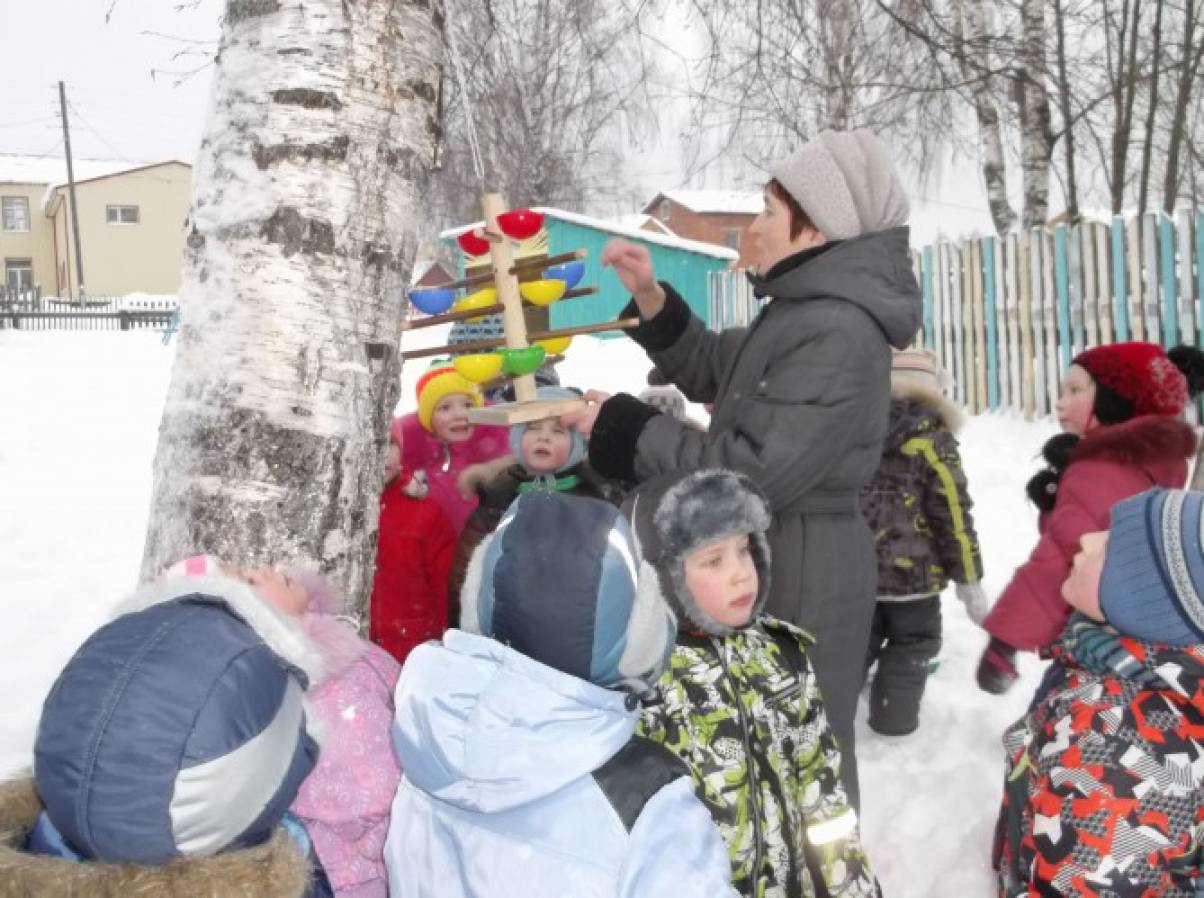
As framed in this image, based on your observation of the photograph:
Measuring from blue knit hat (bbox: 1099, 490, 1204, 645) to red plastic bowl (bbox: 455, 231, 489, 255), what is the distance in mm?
1548

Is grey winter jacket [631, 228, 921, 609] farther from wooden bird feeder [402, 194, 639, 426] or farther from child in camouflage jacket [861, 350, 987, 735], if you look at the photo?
child in camouflage jacket [861, 350, 987, 735]

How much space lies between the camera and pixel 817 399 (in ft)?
7.00

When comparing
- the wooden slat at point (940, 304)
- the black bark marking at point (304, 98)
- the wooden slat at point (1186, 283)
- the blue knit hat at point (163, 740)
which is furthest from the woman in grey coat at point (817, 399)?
the wooden slat at point (940, 304)

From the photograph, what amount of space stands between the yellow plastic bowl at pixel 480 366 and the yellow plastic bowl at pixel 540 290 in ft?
0.57

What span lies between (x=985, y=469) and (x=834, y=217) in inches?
238

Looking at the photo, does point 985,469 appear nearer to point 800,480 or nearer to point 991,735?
point 991,735

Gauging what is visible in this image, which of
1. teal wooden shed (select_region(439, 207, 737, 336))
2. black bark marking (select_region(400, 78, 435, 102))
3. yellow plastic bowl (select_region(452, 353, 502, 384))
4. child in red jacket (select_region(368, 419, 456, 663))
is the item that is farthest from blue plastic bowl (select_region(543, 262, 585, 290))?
teal wooden shed (select_region(439, 207, 737, 336))

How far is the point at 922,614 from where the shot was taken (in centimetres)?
402

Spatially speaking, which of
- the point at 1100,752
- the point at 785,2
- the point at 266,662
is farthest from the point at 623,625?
the point at 785,2

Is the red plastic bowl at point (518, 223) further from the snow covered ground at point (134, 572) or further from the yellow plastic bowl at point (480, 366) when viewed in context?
the snow covered ground at point (134, 572)

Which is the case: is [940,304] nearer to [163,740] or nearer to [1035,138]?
[1035,138]

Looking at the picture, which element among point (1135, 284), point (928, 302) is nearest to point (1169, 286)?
point (1135, 284)

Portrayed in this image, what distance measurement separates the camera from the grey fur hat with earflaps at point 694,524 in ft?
6.89

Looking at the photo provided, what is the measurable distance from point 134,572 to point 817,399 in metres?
5.38
